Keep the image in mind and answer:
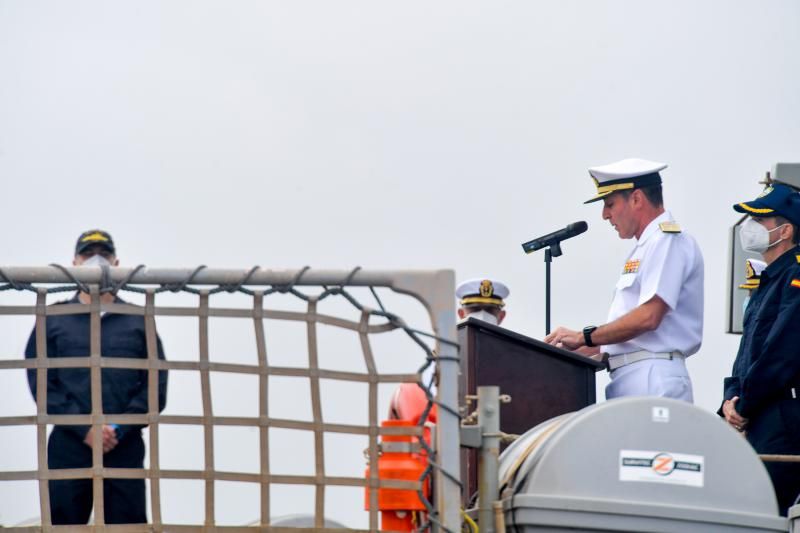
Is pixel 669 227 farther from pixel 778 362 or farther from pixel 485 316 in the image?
pixel 485 316

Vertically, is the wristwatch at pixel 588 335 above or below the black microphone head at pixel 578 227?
below

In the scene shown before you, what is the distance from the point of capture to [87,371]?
216 inches

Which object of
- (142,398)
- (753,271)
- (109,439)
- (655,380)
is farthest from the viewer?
(753,271)

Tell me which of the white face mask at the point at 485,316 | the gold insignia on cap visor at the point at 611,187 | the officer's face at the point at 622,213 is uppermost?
the gold insignia on cap visor at the point at 611,187

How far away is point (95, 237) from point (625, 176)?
81.9 inches

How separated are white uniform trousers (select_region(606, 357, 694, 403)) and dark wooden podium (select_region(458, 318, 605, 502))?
0.27m

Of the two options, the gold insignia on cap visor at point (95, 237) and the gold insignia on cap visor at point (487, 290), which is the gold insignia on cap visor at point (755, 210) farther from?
the gold insignia on cap visor at point (95, 237)

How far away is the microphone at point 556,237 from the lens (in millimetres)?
6184

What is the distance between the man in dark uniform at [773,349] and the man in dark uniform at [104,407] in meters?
2.30

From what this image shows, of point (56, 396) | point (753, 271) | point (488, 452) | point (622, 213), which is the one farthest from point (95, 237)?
point (753, 271)

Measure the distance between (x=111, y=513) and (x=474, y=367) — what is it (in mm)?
1308

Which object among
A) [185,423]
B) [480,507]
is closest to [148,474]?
[185,423]

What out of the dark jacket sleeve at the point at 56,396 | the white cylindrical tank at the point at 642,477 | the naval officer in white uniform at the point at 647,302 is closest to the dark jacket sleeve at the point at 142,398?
the dark jacket sleeve at the point at 56,396

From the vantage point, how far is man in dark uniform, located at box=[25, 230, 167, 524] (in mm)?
4770
